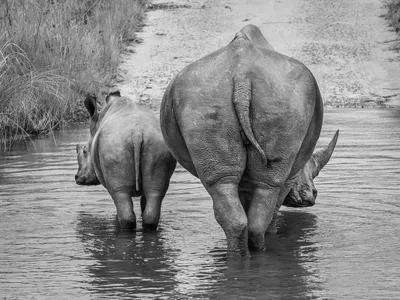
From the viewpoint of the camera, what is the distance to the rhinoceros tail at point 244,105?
21.8ft

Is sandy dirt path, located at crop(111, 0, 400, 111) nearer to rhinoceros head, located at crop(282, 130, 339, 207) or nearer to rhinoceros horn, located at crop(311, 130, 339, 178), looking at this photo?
rhinoceros horn, located at crop(311, 130, 339, 178)

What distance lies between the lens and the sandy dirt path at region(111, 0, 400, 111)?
18.0 meters

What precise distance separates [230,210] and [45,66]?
29.2ft

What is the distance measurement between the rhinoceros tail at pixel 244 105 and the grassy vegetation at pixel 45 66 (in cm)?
702

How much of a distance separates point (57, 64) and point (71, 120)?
3.90 ft

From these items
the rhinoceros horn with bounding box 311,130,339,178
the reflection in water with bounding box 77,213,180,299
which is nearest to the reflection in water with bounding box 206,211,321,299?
the reflection in water with bounding box 77,213,180,299

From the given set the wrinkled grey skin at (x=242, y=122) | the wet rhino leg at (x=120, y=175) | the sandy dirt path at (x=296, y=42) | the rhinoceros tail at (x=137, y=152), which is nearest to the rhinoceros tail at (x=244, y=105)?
the wrinkled grey skin at (x=242, y=122)

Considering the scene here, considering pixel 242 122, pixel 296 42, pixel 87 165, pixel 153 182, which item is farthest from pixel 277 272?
pixel 296 42

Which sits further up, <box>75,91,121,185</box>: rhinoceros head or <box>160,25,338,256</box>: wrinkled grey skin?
<box>160,25,338,256</box>: wrinkled grey skin

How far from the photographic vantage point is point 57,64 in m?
15.4

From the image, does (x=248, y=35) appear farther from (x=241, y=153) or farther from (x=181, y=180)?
(x=181, y=180)

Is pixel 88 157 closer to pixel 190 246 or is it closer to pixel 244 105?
pixel 190 246

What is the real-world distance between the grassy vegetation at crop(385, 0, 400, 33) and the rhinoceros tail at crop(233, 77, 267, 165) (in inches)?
563

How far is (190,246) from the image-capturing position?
7637 millimetres
